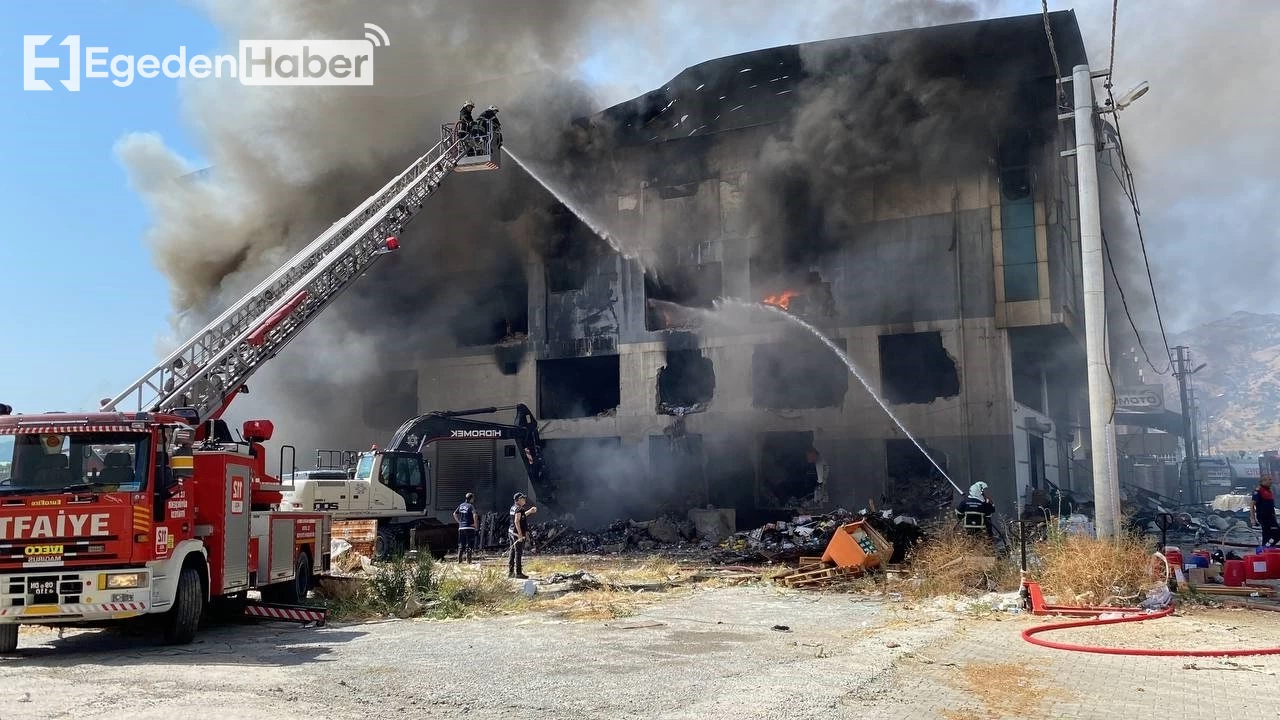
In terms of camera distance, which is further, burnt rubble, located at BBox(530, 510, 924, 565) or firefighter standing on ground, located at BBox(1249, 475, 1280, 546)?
burnt rubble, located at BBox(530, 510, 924, 565)

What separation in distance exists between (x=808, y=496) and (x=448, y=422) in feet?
34.6

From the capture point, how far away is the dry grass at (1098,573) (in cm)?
1106

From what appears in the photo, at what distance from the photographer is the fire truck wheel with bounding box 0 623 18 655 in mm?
8922

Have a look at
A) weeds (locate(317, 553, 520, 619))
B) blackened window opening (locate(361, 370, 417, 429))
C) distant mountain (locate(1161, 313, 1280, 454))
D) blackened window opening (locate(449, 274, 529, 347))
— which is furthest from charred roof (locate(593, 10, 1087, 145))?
distant mountain (locate(1161, 313, 1280, 454))

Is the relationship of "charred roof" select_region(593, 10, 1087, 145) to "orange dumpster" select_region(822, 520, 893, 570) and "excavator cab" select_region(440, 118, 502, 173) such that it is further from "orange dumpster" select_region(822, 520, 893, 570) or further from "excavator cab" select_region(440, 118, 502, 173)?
"orange dumpster" select_region(822, 520, 893, 570)

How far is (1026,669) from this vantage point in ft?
25.0

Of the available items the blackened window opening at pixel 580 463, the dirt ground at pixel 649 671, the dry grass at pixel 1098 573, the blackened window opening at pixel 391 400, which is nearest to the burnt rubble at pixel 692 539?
the blackened window opening at pixel 580 463

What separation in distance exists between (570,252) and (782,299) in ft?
23.2

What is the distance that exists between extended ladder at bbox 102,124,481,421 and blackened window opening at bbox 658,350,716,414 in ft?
39.1

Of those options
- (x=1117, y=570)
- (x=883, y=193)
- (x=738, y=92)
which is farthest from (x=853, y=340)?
(x=1117, y=570)

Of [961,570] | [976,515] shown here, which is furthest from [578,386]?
[961,570]

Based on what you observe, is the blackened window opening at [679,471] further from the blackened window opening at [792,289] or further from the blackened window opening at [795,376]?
the blackened window opening at [792,289]

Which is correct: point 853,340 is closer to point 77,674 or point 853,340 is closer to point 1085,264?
point 1085,264

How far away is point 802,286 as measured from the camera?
1078 inches
